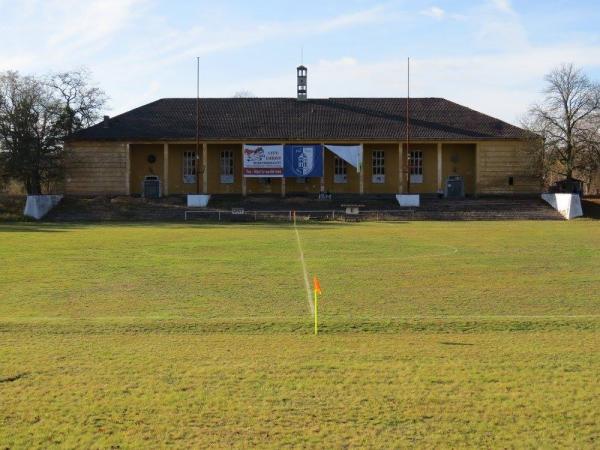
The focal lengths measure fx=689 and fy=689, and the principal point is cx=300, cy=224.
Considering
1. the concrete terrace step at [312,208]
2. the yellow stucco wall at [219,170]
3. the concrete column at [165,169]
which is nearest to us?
the concrete terrace step at [312,208]

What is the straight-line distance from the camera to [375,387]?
6.89 metres

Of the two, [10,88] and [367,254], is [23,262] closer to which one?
[367,254]

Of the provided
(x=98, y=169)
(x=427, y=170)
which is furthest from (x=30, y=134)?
(x=427, y=170)

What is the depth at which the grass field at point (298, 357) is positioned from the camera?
18.9 feet

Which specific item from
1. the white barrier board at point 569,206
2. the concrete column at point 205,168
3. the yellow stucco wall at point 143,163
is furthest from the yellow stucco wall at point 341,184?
the white barrier board at point 569,206

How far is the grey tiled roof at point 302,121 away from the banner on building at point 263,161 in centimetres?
104

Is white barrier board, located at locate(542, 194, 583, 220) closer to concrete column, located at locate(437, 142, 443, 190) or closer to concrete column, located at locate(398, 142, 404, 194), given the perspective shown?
concrete column, located at locate(437, 142, 443, 190)

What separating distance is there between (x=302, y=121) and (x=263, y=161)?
20.0ft

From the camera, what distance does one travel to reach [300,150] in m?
57.7

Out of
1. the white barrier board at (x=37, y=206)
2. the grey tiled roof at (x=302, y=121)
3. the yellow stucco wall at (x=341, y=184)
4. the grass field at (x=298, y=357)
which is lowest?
the grass field at (x=298, y=357)

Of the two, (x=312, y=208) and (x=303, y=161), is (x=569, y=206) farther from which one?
(x=303, y=161)

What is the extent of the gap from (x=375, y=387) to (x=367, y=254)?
47.1ft

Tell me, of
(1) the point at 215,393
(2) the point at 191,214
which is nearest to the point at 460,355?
(1) the point at 215,393

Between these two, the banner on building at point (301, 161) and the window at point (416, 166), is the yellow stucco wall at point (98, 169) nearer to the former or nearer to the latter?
the banner on building at point (301, 161)
